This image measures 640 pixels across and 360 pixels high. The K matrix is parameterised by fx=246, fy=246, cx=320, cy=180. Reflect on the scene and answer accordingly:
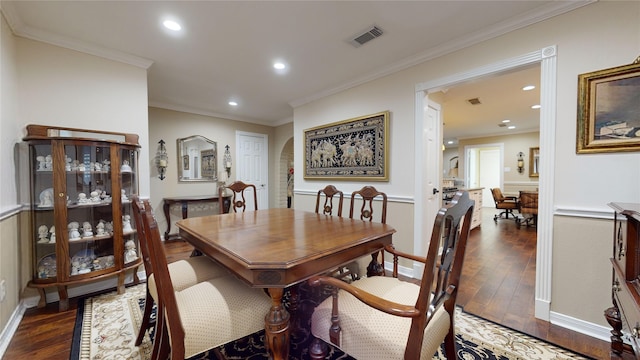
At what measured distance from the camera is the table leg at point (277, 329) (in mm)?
1093

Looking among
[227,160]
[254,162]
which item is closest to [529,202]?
[254,162]

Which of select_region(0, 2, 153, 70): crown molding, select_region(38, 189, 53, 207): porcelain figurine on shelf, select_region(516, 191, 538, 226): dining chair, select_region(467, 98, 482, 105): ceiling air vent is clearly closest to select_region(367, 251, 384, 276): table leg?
select_region(38, 189, 53, 207): porcelain figurine on shelf

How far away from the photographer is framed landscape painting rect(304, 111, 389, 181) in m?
3.05

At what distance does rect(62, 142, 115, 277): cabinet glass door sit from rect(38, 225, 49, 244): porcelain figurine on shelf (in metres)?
0.19

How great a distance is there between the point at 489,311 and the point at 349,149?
2.29 metres

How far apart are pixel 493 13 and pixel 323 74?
71.0 inches

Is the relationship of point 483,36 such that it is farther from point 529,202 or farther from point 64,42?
point 529,202

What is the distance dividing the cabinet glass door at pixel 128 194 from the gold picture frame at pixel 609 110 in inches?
152

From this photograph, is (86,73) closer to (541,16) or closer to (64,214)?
(64,214)

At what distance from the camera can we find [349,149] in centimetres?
344

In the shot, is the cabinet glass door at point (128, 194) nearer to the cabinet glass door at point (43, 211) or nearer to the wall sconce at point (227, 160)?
the cabinet glass door at point (43, 211)

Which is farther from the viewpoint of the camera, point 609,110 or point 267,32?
point 267,32

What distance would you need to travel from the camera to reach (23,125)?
214cm

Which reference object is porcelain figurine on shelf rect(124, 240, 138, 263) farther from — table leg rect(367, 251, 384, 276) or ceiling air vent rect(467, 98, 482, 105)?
ceiling air vent rect(467, 98, 482, 105)
